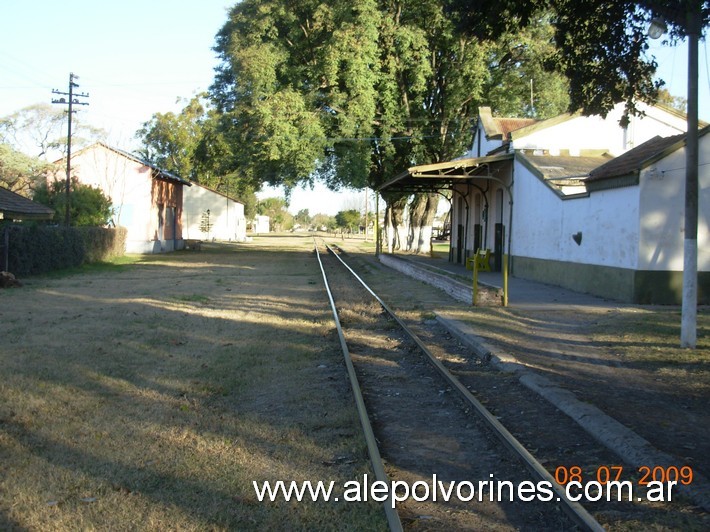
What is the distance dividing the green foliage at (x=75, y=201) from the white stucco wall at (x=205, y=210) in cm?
3323

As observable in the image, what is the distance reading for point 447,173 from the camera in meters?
28.4

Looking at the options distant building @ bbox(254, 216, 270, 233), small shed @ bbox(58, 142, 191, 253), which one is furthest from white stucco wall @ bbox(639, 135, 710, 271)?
distant building @ bbox(254, 216, 270, 233)

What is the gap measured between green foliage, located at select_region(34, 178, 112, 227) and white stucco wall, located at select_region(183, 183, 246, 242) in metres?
33.2

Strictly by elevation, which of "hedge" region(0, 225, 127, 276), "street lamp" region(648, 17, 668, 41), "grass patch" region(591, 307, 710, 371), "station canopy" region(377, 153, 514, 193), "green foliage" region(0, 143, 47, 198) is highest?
"green foliage" region(0, 143, 47, 198)

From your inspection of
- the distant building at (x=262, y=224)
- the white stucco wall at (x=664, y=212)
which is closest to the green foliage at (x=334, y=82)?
the white stucco wall at (x=664, y=212)

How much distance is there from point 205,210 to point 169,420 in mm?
66704

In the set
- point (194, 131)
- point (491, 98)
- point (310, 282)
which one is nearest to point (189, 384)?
point (310, 282)

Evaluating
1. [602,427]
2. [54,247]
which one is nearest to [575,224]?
[602,427]

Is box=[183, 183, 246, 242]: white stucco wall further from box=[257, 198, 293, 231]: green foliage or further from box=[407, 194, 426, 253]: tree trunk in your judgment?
box=[257, 198, 293, 231]: green foliage

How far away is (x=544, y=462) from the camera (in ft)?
18.9

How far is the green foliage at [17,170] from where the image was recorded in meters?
46.4

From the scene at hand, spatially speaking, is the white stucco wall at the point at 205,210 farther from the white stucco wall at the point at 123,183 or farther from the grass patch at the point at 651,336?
the grass patch at the point at 651,336

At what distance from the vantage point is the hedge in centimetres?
2264

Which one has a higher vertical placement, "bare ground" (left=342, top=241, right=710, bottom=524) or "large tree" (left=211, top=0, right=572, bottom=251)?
"large tree" (left=211, top=0, right=572, bottom=251)
